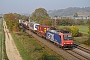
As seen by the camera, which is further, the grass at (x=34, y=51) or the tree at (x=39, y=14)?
the tree at (x=39, y=14)

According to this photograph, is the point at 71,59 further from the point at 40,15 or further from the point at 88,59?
the point at 40,15

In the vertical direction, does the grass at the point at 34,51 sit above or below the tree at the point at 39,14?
below

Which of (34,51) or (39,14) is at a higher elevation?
(39,14)

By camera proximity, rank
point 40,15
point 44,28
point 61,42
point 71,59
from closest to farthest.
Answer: point 71,59
point 61,42
point 44,28
point 40,15

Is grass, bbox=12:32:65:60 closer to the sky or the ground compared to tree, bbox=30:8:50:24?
closer to the ground

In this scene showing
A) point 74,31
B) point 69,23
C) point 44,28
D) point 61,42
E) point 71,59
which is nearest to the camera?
point 71,59

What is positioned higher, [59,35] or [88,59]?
[59,35]

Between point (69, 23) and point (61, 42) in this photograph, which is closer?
point (61, 42)

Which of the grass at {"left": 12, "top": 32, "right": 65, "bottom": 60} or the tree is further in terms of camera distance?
the tree

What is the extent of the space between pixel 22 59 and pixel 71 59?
5445 mm

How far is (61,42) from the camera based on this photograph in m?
27.3

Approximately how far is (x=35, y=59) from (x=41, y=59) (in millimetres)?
1176

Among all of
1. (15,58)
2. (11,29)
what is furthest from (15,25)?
(15,58)

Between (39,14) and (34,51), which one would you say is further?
(39,14)
